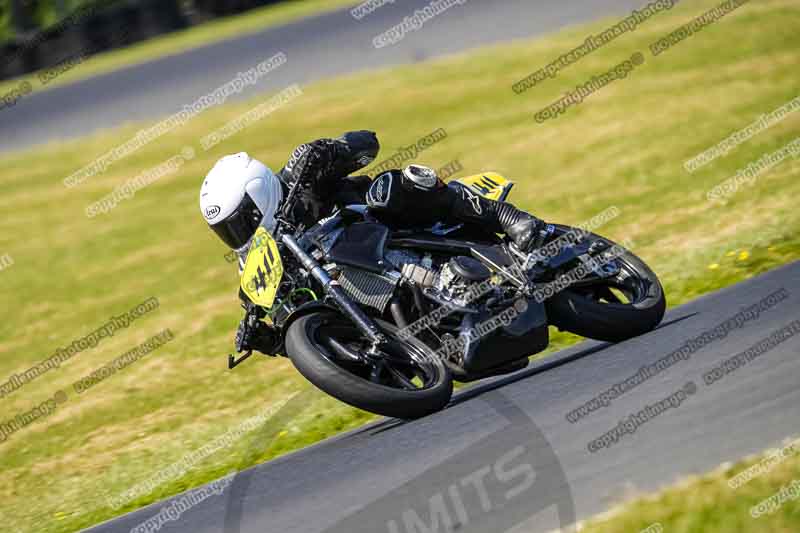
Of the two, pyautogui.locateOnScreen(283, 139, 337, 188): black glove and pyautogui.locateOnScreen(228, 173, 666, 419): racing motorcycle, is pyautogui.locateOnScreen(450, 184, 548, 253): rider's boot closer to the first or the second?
pyautogui.locateOnScreen(228, 173, 666, 419): racing motorcycle

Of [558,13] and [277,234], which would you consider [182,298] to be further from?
[558,13]

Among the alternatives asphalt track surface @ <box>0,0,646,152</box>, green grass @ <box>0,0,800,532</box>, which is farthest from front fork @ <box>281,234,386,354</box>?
asphalt track surface @ <box>0,0,646,152</box>

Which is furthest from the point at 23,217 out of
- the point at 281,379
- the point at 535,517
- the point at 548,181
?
the point at 535,517

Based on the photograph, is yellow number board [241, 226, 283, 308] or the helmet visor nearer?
yellow number board [241, 226, 283, 308]

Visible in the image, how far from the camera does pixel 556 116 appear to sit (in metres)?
16.9

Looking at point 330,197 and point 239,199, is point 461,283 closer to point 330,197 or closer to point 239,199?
point 330,197

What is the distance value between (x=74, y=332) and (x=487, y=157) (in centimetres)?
664

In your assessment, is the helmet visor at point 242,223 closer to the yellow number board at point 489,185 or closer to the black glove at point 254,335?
the black glove at point 254,335

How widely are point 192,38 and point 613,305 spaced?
73.1 feet

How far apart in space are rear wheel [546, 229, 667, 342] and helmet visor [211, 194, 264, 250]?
188 cm

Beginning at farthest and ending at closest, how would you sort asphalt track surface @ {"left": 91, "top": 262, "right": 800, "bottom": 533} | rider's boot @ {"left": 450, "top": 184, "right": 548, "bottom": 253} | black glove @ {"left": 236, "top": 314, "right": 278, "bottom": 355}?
rider's boot @ {"left": 450, "top": 184, "right": 548, "bottom": 253}
black glove @ {"left": 236, "top": 314, "right": 278, "bottom": 355}
asphalt track surface @ {"left": 91, "top": 262, "right": 800, "bottom": 533}

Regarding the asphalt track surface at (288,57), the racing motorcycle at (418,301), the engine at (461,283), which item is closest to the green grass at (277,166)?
the asphalt track surface at (288,57)

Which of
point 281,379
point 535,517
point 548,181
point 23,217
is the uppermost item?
point 535,517

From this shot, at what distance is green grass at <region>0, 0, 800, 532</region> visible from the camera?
8305 millimetres
